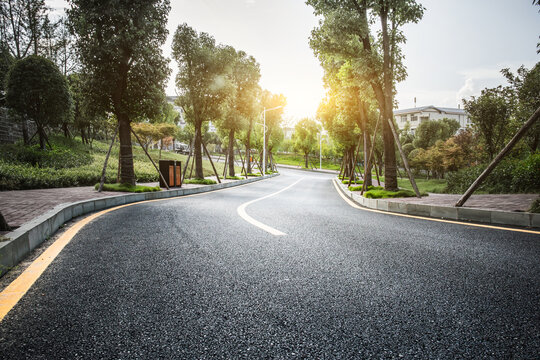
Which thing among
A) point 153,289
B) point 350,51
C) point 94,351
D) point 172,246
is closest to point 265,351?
point 94,351

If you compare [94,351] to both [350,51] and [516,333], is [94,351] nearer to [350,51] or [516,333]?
[516,333]

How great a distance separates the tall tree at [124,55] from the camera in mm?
10031

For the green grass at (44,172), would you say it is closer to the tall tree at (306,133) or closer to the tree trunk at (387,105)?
the tree trunk at (387,105)

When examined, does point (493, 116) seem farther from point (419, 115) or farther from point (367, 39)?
point (419, 115)

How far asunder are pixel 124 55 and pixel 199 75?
6.44m

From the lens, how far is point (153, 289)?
2.31 metres

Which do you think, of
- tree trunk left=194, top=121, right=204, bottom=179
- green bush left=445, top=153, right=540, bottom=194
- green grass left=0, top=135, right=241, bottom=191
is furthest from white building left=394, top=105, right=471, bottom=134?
green grass left=0, top=135, right=241, bottom=191

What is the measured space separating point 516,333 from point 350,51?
10.8 meters

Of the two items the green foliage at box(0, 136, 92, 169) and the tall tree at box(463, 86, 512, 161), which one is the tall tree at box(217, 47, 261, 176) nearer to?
the green foliage at box(0, 136, 92, 169)

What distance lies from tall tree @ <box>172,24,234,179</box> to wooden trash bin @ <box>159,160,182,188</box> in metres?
3.38

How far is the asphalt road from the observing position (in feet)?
5.11

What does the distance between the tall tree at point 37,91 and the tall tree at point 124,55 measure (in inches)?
334

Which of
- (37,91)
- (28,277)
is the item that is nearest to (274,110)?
(37,91)

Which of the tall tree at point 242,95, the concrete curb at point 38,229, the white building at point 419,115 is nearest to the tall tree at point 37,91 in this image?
the tall tree at point 242,95
